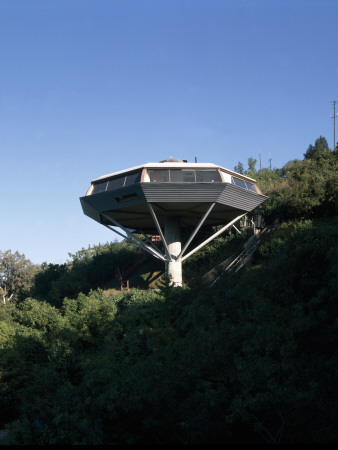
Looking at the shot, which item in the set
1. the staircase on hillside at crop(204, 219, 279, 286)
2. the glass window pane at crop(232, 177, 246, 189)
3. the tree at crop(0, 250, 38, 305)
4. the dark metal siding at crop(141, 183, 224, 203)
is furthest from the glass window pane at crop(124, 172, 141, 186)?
the tree at crop(0, 250, 38, 305)

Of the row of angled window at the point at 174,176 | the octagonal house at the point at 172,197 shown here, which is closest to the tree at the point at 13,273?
the octagonal house at the point at 172,197

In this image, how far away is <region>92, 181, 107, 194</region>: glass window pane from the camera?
107 feet

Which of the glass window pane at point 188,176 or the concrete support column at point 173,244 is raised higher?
the glass window pane at point 188,176

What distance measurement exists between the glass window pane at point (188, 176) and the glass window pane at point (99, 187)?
5.92 meters

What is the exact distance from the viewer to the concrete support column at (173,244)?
3256 centimetres

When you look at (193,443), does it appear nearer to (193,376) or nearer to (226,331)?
(193,376)

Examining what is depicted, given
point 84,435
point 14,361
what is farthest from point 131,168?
point 84,435

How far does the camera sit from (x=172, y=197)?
29984 millimetres

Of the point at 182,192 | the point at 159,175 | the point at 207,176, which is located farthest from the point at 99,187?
the point at 207,176

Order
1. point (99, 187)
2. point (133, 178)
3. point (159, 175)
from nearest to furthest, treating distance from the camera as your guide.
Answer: point (159, 175) < point (133, 178) < point (99, 187)

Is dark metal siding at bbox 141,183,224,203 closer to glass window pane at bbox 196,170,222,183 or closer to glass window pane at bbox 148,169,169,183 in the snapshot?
glass window pane at bbox 196,170,222,183

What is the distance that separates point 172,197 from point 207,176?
9.20 ft

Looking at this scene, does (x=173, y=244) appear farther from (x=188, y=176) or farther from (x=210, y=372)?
(x=210, y=372)

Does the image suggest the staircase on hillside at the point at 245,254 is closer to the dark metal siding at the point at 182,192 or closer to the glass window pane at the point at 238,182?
the glass window pane at the point at 238,182
